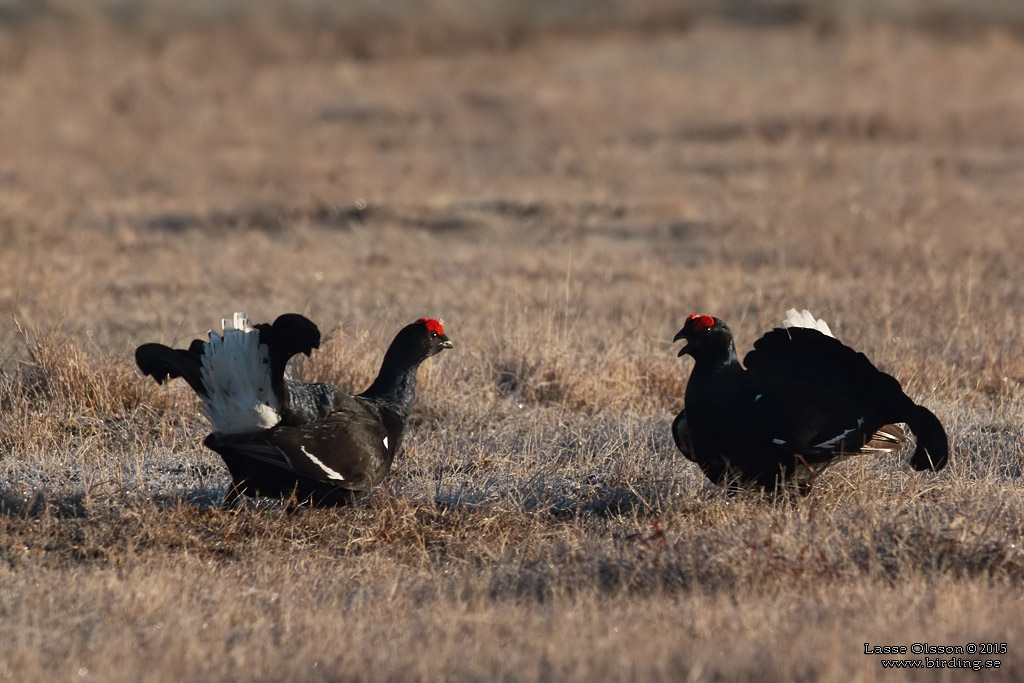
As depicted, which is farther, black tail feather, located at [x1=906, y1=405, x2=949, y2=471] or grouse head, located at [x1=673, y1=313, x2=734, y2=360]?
grouse head, located at [x1=673, y1=313, x2=734, y2=360]

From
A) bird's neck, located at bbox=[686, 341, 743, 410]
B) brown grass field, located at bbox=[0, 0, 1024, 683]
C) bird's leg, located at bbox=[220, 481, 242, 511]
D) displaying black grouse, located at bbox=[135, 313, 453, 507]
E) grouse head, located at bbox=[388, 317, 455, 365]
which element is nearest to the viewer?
brown grass field, located at bbox=[0, 0, 1024, 683]

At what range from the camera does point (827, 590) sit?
4520mm

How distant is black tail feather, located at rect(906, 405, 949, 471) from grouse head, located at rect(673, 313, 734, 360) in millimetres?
774

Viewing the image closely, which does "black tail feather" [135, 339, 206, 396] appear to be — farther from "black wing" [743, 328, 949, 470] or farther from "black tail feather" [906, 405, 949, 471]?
"black tail feather" [906, 405, 949, 471]

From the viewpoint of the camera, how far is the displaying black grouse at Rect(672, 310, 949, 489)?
17.0 feet

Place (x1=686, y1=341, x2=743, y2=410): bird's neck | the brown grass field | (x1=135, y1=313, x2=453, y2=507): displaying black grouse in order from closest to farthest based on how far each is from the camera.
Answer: the brown grass field < (x1=135, y1=313, x2=453, y2=507): displaying black grouse < (x1=686, y1=341, x2=743, y2=410): bird's neck

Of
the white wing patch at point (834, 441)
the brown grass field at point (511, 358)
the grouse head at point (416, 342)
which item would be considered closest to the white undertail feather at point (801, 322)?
the white wing patch at point (834, 441)

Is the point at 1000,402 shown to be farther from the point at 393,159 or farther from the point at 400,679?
the point at 393,159

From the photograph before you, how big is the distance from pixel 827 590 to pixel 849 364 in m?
1.18

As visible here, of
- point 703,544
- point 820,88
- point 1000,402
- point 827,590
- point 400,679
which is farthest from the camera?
point 820,88

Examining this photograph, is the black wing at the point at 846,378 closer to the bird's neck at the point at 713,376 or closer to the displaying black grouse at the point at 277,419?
the bird's neck at the point at 713,376

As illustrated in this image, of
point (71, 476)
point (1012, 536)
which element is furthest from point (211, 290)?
point (1012, 536)

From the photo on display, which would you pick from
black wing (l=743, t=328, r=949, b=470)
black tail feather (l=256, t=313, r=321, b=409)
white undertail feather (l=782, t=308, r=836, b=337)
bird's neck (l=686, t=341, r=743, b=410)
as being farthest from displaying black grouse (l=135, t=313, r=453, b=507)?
white undertail feather (l=782, t=308, r=836, b=337)

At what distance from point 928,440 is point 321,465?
2.29 metres
